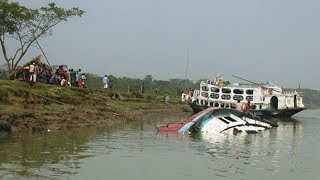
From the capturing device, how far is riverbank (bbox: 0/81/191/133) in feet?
69.5

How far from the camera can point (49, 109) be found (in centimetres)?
2434

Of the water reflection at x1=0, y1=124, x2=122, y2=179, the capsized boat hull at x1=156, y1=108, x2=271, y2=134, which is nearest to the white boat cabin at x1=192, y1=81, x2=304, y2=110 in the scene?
the capsized boat hull at x1=156, y1=108, x2=271, y2=134

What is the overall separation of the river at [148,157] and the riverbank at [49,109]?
1.15 meters

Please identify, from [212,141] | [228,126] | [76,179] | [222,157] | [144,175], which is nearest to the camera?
[76,179]

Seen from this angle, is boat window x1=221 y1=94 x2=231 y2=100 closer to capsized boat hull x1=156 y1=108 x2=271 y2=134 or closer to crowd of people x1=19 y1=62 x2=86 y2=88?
crowd of people x1=19 y1=62 x2=86 y2=88

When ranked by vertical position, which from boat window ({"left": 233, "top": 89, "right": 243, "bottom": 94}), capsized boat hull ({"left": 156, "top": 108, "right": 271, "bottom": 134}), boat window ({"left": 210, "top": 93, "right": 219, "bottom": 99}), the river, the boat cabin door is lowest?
the river

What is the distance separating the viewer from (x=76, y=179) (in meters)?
11.6

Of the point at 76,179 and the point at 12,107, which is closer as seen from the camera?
the point at 76,179

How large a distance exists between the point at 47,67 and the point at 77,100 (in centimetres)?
503

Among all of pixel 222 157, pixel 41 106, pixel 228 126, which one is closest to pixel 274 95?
pixel 228 126

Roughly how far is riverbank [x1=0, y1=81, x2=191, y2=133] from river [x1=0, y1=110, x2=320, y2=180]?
3.79 feet

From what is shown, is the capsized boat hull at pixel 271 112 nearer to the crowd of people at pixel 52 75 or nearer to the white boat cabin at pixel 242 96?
the white boat cabin at pixel 242 96

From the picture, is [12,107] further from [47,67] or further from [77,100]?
[47,67]

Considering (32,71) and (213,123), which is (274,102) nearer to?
(213,123)
